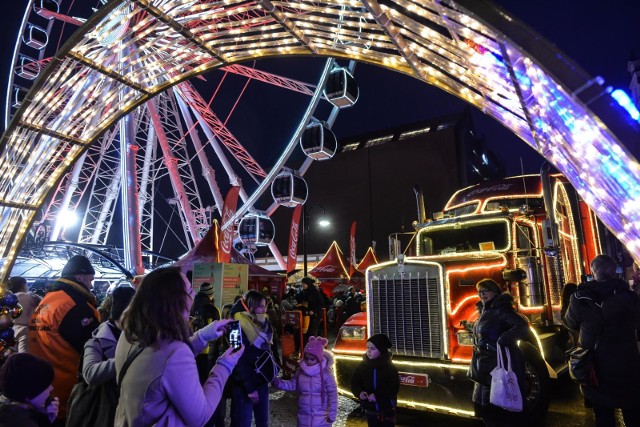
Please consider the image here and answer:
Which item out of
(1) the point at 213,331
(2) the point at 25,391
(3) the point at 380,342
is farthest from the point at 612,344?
(2) the point at 25,391

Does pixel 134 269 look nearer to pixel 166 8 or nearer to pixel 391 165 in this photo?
pixel 166 8

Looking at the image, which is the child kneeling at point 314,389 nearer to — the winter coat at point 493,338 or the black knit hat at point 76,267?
the winter coat at point 493,338

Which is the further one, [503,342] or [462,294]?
[462,294]

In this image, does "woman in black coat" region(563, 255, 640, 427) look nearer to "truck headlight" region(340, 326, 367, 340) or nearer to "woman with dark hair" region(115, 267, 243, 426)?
"truck headlight" region(340, 326, 367, 340)

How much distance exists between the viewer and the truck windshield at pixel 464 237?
6784 mm

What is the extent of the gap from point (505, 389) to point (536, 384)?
71.6 inches

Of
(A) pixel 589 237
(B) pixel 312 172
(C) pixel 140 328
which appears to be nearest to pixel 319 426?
(C) pixel 140 328

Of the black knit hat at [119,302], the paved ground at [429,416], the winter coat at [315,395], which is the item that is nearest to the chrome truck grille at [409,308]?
the paved ground at [429,416]

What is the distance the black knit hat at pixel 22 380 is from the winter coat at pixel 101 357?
47cm

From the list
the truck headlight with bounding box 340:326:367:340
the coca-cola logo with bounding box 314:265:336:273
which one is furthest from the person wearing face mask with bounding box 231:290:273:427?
the coca-cola logo with bounding box 314:265:336:273

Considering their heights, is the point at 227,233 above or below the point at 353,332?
above

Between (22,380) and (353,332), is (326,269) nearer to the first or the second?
(353,332)

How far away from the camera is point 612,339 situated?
374 cm

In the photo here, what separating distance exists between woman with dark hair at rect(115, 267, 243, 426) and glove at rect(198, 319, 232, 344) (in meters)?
0.65
